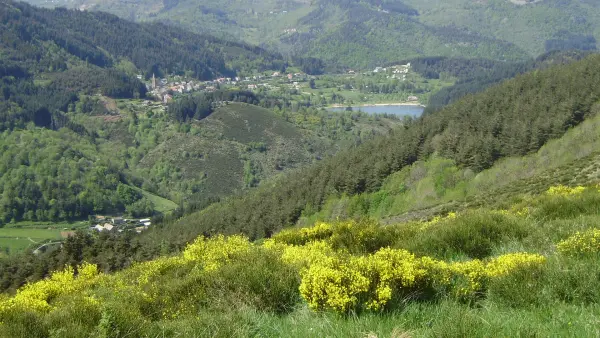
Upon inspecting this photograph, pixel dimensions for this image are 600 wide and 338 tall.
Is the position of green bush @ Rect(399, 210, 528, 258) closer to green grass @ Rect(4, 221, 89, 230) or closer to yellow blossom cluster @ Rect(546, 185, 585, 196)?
yellow blossom cluster @ Rect(546, 185, 585, 196)

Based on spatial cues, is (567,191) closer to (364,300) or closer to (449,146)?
(364,300)

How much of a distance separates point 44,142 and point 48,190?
114 ft

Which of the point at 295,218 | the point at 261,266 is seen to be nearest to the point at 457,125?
the point at 295,218

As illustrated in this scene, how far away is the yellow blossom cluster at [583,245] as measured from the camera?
20.3 feet

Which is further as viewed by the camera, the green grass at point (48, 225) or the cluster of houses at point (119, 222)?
the cluster of houses at point (119, 222)

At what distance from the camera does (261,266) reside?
6875mm

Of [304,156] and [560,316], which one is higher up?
[560,316]

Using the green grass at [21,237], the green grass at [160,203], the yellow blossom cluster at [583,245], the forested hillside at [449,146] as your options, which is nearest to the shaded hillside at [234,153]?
the green grass at [160,203]

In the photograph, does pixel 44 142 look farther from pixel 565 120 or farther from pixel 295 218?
pixel 565 120

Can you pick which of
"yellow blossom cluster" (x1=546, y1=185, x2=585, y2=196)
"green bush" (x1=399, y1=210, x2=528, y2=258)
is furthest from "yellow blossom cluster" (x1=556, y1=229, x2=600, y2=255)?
"yellow blossom cluster" (x1=546, y1=185, x2=585, y2=196)

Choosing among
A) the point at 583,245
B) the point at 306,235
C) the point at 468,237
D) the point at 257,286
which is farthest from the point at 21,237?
the point at 583,245

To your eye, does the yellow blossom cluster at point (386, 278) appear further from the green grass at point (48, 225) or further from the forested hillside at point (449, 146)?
the green grass at point (48, 225)

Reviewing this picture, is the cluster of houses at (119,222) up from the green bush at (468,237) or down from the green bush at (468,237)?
down

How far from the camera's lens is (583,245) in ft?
20.6
